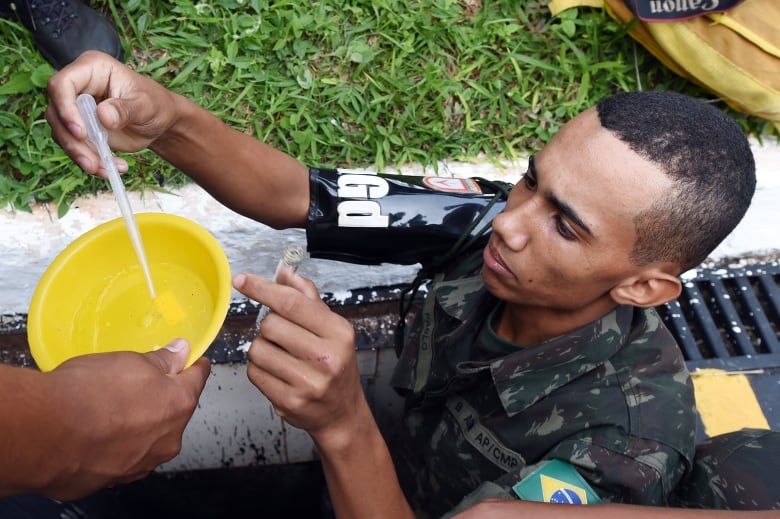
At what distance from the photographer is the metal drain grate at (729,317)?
8.08 feet

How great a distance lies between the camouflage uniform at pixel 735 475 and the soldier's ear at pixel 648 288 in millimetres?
371

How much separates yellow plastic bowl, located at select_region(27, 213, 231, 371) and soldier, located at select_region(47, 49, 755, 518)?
0.61ft

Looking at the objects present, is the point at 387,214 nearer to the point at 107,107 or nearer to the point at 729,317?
Answer: the point at 107,107

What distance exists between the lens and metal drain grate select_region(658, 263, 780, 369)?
8.08ft

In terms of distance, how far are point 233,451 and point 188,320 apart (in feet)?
4.02

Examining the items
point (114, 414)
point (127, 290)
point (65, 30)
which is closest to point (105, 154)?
point (127, 290)

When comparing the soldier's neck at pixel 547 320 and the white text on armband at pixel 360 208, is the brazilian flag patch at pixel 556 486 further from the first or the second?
the white text on armband at pixel 360 208

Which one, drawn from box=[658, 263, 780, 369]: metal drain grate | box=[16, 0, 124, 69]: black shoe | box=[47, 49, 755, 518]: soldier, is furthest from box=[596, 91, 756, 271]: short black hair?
box=[16, 0, 124, 69]: black shoe

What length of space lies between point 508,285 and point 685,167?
45cm

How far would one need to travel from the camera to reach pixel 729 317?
2561 millimetres

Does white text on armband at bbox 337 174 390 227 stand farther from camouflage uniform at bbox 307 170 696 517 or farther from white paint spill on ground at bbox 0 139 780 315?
white paint spill on ground at bbox 0 139 780 315

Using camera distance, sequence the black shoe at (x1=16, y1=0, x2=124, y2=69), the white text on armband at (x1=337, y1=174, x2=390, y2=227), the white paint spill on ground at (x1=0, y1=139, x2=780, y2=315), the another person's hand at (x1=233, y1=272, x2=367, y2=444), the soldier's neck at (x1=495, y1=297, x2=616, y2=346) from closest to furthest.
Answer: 1. the another person's hand at (x1=233, y1=272, x2=367, y2=444)
2. the soldier's neck at (x1=495, y1=297, x2=616, y2=346)
3. the white text on armband at (x1=337, y1=174, x2=390, y2=227)
4. the white paint spill on ground at (x1=0, y1=139, x2=780, y2=315)
5. the black shoe at (x1=16, y1=0, x2=124, y2=69)

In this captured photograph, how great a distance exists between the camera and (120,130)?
1.59m

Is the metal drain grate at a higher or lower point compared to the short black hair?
lower
